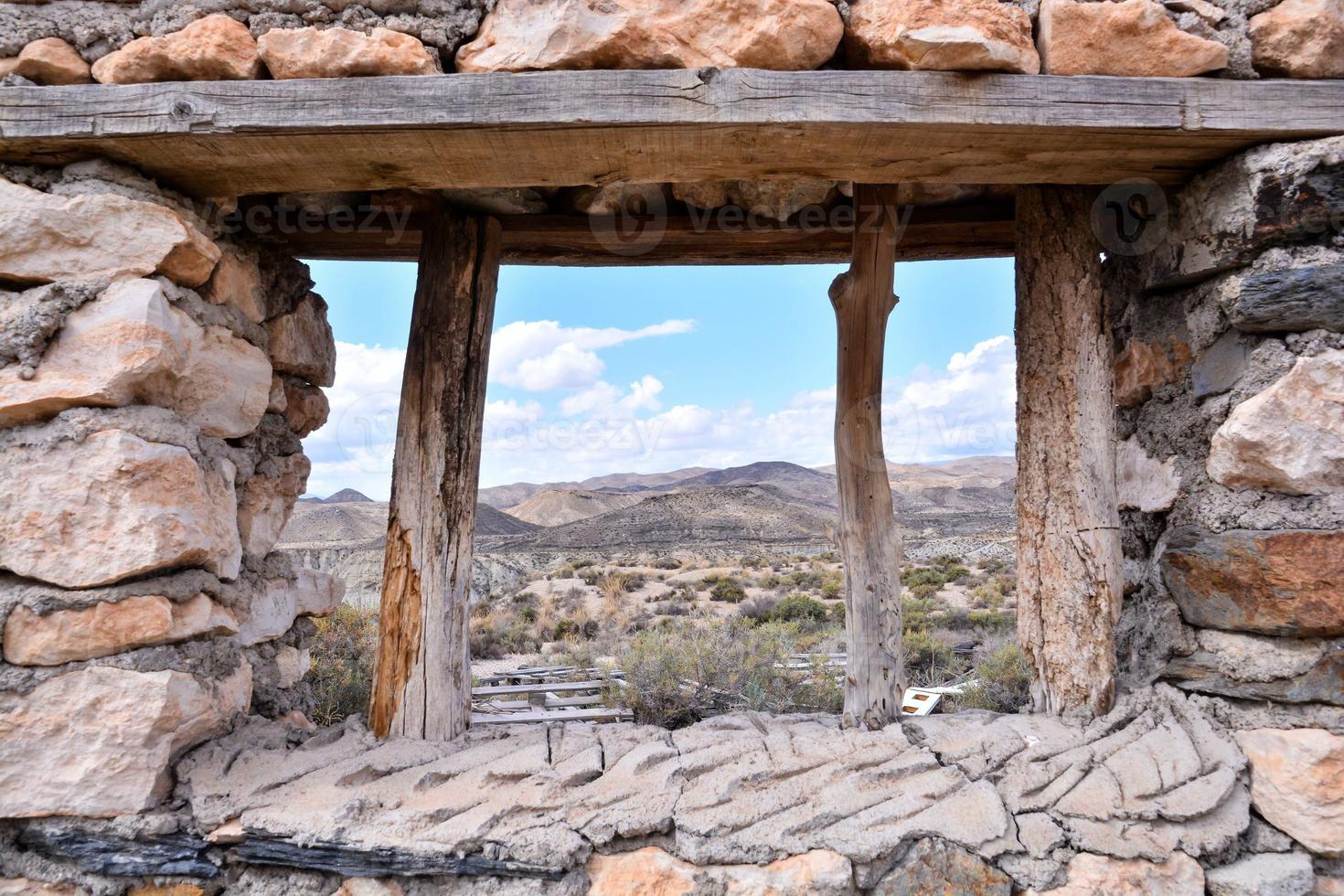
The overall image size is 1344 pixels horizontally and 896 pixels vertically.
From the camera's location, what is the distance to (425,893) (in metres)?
1.62

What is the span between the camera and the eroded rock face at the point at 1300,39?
5.63 feet

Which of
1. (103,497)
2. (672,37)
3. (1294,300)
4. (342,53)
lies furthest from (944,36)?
(103,497)

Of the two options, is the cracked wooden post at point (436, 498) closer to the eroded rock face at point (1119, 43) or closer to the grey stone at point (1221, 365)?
the eroded rock face at point (1119, 43)

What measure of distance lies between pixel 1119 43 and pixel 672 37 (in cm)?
95

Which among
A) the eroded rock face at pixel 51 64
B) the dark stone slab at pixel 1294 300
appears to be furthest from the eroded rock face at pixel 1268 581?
the eroded rock face at pixel 51 64

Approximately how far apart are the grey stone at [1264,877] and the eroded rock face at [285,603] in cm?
225

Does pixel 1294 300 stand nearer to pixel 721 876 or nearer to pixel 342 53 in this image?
pixel 721 876

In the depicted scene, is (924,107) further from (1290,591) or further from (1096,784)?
(1096,784)

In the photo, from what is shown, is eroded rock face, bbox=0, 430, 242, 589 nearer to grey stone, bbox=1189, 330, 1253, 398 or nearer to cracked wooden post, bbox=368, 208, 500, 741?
cracked wooden post, bbox=368, 208, 500, 741

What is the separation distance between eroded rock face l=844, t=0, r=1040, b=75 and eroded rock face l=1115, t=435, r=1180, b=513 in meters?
1.02

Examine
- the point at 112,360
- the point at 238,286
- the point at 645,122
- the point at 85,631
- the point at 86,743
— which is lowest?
the point at 86,743

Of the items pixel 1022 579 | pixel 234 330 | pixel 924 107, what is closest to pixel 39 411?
pixel 234 330

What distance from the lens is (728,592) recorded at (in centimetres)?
1095

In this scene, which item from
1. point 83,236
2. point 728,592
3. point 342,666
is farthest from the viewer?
point 728,592
